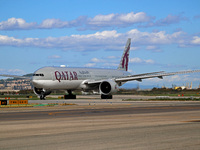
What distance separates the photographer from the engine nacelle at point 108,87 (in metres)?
58.9

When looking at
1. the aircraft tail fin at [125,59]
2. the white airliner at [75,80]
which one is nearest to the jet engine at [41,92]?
the white airliner at [75,80]

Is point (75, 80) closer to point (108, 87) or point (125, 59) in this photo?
point (108, 87)

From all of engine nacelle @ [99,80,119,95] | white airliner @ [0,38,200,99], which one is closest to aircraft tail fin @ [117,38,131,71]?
white airliner @ [0,38,200,99]

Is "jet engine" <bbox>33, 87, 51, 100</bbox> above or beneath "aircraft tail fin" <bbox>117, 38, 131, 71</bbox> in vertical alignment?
beneath

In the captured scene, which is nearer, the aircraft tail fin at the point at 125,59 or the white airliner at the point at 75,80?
the white airliner at the point at 75,80

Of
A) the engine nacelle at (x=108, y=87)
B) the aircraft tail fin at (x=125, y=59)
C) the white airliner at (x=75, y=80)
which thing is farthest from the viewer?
the aircraft tail fin at (x=125, y=59)

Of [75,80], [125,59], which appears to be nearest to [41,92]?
[75,80]

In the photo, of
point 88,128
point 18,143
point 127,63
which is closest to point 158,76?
point 127,63

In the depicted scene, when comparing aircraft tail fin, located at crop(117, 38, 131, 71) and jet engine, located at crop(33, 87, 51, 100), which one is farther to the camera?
aircraft tail fin, located at crop(117, 38, 131, 71)

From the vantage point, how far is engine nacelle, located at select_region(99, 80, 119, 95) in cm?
5894

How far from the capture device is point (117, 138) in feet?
44.1

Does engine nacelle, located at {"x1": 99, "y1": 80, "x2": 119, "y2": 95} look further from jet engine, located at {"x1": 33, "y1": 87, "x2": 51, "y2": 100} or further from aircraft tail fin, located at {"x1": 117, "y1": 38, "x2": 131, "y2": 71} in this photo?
aircraft tail fin, located at {"x1": 117, "y1": 38, "x2": 131, "y2": 71}

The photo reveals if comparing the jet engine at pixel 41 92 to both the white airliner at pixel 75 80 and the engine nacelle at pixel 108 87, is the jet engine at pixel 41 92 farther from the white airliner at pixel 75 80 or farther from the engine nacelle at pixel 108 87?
the engine nacelle at pixel 108 87

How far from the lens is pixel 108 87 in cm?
5991
